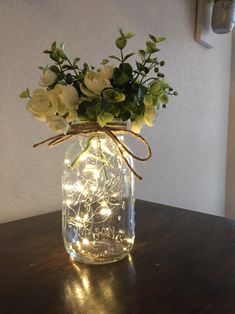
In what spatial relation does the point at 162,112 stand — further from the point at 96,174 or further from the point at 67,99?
the point at 67,99

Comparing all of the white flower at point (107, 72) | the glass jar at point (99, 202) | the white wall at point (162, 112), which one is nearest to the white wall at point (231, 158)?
the white wall at point (162, 112)

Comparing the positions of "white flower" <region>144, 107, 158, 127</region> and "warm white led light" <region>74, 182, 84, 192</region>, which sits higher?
"white flower" <region>144, 107, 158, 127</region>

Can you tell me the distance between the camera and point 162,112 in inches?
48.4

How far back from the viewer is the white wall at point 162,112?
740mm

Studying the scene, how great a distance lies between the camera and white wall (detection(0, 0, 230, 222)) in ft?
2.43

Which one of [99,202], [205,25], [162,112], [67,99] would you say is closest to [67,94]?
[67,99]

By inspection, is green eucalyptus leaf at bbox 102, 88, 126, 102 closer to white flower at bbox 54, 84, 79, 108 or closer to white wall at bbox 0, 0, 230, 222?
white flower at bbox 54, 84, 79, 108

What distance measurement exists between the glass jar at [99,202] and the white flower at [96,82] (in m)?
0.14

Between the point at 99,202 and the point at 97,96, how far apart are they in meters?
0.23

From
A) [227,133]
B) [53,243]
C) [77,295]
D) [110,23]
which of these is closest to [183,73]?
[110,23]

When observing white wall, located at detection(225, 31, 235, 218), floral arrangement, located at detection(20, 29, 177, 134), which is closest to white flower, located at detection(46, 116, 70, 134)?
floral arrangement, located at detection(20, 29, 177, 134)

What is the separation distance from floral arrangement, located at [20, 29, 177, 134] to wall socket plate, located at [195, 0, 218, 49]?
103 centimetres

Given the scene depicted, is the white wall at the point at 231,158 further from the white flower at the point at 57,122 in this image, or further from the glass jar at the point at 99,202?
the white flower at the point at 57,122

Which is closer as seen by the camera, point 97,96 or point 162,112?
point 97,96
